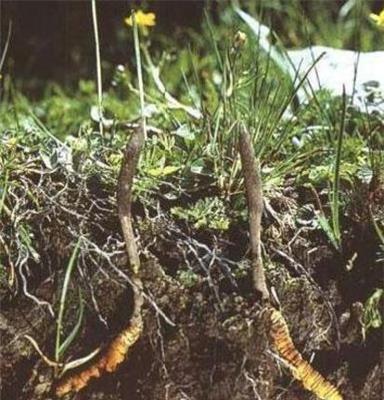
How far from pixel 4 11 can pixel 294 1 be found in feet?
3.12

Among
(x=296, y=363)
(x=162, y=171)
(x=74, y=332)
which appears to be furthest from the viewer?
(x=162, y=171)

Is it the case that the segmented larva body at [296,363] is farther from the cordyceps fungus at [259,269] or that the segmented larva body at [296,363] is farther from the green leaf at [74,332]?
the green leaf at [74,332]

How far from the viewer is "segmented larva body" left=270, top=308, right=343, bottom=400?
4.98 feet

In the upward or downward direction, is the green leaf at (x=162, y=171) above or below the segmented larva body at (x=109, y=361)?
→ above

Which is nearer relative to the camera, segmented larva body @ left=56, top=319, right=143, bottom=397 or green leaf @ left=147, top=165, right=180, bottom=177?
segmented larva body @ left=56, top=319, right=143, bottom=397

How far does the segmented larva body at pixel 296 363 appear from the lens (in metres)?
1.52

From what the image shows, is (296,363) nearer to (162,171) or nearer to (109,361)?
(109,361)

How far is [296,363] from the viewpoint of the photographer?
1.55 m

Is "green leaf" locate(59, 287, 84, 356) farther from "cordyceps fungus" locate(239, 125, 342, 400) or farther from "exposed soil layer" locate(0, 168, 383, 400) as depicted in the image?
"cordyceps fungus" locate(239, 125, 342, 400)

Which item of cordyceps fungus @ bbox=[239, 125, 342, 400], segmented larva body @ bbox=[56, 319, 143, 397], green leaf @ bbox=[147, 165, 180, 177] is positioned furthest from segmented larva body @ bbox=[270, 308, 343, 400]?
green leaf @ bbox=[147, 165, 180, 177]

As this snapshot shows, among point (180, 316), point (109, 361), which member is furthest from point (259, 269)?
point (109, 361)

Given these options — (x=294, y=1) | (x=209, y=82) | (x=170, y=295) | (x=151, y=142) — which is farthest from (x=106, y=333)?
(x=294, y=1)

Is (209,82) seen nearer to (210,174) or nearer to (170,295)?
(210,174)

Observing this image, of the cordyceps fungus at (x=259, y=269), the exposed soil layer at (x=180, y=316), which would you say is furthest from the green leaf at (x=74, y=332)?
the cordyceps fungus at (x=259, y=269)
